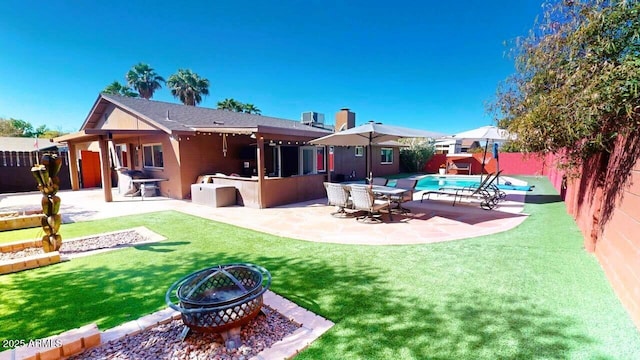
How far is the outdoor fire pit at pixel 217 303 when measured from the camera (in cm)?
242

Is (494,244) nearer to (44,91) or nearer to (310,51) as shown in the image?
(310,51)

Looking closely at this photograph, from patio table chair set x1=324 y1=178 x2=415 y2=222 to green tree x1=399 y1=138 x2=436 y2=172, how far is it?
55.7ft

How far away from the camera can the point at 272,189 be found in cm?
987

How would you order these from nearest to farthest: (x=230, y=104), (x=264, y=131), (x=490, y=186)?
(x=264, y=131)
(x=490, y=186)
(x=230, y=104)

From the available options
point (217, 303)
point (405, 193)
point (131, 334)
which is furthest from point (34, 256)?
point (405, 193)

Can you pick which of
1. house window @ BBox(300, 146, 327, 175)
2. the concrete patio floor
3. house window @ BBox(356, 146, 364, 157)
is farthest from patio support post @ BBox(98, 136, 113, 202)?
house window @ BBox(356, 146, 364, 157)

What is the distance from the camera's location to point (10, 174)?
13.8m

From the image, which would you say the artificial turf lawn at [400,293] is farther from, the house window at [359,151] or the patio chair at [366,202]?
the house window at [359,151]

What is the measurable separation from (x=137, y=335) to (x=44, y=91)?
3778 centimetres

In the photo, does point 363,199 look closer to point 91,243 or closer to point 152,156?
point 91,243

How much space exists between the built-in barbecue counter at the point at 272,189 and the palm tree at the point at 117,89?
97.0ft

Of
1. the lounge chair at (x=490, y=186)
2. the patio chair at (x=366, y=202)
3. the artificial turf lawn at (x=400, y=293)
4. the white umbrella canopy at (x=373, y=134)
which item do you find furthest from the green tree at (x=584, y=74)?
the patio chair at (x=366, y=202)

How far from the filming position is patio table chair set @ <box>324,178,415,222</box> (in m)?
7.23

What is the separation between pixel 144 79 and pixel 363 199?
A: 1463 inches
